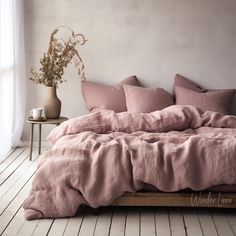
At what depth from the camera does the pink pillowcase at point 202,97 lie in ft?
17.9

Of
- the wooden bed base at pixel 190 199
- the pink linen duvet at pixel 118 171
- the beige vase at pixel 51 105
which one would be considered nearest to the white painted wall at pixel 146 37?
the beige vase at pixel 51 105

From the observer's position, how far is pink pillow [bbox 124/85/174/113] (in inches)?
213

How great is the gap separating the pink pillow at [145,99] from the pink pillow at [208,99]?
0.14 meters

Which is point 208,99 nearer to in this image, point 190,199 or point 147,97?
point 147,97

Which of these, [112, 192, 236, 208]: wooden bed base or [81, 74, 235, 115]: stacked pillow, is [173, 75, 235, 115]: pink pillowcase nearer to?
[81, 74, 235, 115]: stacked pillow

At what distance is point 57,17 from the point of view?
18.8 ft

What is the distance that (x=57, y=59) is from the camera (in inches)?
217

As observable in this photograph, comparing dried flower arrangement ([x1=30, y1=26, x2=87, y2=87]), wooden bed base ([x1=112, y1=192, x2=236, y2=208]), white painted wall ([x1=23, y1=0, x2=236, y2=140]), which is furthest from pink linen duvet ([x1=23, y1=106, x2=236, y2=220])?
white painted wall ([x1=23, y1=0, x2=236, y2=140])

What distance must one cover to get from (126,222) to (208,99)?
2309 millimetres

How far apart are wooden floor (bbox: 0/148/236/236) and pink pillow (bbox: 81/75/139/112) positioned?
1.81 meters

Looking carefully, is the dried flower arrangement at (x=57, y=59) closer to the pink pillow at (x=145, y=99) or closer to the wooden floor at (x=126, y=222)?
the pink pillow at (x=145, y=99)

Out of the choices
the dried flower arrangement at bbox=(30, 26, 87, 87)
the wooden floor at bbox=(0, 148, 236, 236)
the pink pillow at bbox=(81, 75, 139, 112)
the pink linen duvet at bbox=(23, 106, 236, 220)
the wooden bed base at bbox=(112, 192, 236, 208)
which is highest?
the dried flower arrangement at bbox=(30, 26, 87, 87)

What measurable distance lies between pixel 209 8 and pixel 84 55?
1493 millimetres

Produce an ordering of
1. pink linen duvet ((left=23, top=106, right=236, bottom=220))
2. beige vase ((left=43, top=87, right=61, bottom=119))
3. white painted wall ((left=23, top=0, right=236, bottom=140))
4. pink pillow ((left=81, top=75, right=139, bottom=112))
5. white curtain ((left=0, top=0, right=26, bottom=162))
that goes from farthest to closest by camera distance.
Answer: white painted wall ((left=23, top=0, right=236, bottom=140)) < pink pillow ((left=81, top=75, right=139, bottom=112)) < beige vase ((left=43, top=87, right=61, bottom=119)) < white curtain ((left=0, top=0, right=26, bottom=162)) < pink linen duvet ((left=23, top=106, right=236, bottom=220))
